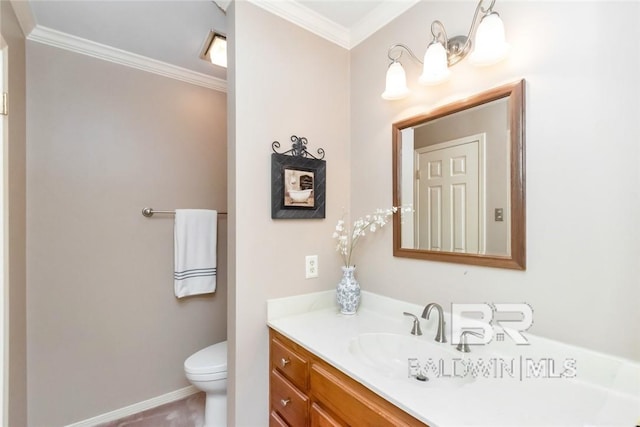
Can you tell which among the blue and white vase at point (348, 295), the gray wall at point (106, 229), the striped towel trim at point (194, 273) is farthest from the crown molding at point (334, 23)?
the striped towel trim at point (194, 273)

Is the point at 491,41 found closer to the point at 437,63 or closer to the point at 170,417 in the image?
the point at 437,63

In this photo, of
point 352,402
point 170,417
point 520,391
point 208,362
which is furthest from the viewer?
point 170,417

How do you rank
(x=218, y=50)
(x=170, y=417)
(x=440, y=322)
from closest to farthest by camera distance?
(x=440, y=322) → (x=218, y=50) → (x=170, y=417)

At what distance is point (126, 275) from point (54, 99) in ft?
3.92

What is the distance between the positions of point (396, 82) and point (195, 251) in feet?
5.90

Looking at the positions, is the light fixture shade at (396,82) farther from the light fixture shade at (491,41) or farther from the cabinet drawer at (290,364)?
the cabinet drawer at (290,364)

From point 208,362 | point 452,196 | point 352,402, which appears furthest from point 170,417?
point 452,196

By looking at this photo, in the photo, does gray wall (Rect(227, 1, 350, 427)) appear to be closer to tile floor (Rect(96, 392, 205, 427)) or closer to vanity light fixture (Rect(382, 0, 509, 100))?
vanity light fixture (Rect(382, 0, 509, 100))

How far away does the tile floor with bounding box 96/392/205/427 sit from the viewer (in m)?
1.89

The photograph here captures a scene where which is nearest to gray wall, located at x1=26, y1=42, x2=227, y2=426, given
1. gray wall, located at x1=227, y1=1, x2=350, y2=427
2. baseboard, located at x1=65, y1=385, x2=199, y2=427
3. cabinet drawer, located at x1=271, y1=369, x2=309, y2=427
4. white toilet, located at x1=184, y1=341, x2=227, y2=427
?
baseboard, located at x1=65, y1=385, x2=199, y2=427

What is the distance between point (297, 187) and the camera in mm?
1503

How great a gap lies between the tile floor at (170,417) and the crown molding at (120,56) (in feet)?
8.01

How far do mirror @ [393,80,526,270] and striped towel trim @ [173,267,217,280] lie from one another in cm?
148

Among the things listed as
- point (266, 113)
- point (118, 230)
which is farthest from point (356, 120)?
point (118, 230)
